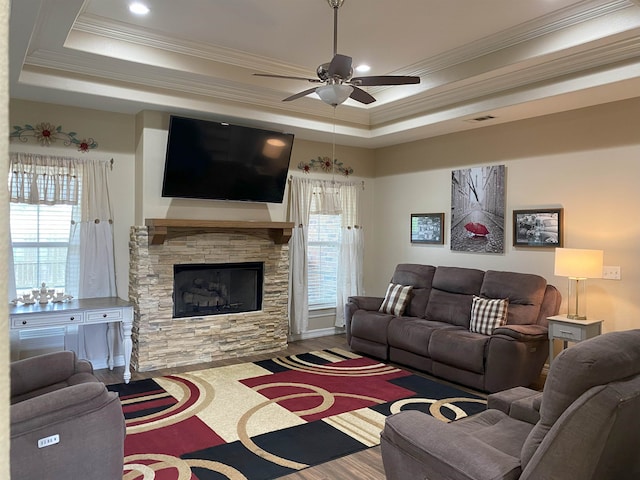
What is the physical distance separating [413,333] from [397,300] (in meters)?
0.71

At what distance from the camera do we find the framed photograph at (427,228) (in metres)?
6.17

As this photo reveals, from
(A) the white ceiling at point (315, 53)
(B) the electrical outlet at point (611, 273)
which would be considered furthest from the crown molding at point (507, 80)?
(B) the electrical outlet at point (611, 273)

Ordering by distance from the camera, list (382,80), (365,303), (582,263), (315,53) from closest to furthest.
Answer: (382,80), (582,263), (315,53), (365,303)

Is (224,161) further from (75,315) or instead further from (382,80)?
(382,80)

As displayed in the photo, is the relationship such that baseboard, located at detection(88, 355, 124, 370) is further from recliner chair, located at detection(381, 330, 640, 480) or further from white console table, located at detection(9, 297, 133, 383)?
recliner chair, located at detection(381, 330, 640, 480)

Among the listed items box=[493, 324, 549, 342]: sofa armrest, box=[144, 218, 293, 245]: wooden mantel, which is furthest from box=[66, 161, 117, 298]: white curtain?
box=[493, 324, 549, 342]: sofa armrest

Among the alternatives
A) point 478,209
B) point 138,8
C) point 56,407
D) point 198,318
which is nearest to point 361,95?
point 138,8

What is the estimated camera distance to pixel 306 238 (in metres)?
A: 6.38

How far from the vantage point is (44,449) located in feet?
7.01

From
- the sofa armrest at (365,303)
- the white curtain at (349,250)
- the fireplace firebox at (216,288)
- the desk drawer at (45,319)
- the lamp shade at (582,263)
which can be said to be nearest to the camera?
the desk drawer at (45,319)

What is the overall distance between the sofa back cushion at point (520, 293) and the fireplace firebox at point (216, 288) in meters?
2.70

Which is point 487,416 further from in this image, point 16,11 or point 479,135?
point 479,135

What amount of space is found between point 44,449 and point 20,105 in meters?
3.78

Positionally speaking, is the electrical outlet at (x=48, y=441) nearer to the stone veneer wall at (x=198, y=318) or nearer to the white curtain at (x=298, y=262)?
the stone veneer wall at (x=198, y=318)
